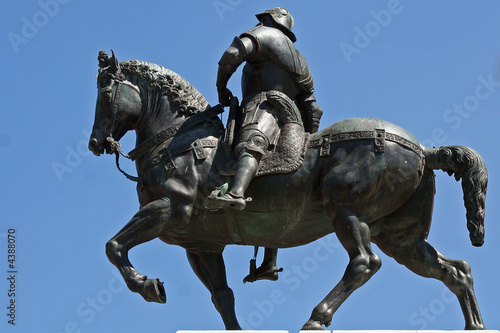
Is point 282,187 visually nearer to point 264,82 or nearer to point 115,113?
point 264,82

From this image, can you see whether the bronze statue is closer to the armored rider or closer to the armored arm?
the armored rider

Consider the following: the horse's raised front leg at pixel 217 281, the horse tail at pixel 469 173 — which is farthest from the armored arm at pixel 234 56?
the horse tail at pixel 469 173

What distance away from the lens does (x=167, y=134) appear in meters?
12.9

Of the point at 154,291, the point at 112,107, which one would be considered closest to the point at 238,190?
the point at 154,291

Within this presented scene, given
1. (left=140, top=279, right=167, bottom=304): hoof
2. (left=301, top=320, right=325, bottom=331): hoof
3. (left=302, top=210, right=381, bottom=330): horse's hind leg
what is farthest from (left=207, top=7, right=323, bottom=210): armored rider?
(left=301, top=320, right=325, bottom=331): hoof

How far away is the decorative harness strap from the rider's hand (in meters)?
0.15

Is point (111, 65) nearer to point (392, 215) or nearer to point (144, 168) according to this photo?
point (144, 168)

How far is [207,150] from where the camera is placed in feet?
41.4

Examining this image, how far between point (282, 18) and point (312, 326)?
12.9ft

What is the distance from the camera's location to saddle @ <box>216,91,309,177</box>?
40.3 feet

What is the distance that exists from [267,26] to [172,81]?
1323mm

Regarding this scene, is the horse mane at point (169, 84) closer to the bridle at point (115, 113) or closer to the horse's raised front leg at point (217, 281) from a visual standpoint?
the bridle at point (115, 113)

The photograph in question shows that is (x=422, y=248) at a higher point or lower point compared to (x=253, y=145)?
lower

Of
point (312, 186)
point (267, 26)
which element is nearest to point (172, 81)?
point (267, 26)
